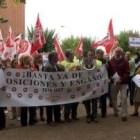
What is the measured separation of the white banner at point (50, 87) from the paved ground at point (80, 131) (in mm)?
608

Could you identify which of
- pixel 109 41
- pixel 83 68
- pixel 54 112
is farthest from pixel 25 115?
pixel 109 41

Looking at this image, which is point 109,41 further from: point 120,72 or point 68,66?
point 68,66

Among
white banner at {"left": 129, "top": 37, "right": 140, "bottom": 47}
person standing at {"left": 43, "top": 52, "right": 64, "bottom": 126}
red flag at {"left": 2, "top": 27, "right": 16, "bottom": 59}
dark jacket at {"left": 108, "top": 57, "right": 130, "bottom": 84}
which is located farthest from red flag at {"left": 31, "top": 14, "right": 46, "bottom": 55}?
person standing at {"left": 43, "top": 52, "right": 64, "bottom": 126}

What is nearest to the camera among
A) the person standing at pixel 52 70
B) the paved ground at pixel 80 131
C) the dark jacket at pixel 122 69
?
the paved ground at pixel 80 131

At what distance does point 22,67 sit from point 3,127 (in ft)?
4.88

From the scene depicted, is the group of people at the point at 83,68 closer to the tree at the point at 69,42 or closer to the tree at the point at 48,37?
the tree at the point at 48,37

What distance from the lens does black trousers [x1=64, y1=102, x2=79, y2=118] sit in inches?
377

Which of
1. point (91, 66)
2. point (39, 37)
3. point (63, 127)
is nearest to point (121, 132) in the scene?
point (63, 127)

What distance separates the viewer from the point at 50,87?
30.1 feet

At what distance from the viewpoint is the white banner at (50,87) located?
8844 millimetres

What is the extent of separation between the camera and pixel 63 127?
893cm

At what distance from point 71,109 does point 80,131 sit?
1.52 m

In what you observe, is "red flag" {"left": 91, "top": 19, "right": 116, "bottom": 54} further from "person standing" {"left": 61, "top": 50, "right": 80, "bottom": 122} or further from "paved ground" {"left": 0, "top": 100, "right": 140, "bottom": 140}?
"paved ground" {"left": 0, "top": 100, "right": 140, "bottom": 140}

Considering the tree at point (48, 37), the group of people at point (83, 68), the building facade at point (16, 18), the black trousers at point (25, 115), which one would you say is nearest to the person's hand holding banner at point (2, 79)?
the group of people at point (83, 68)
